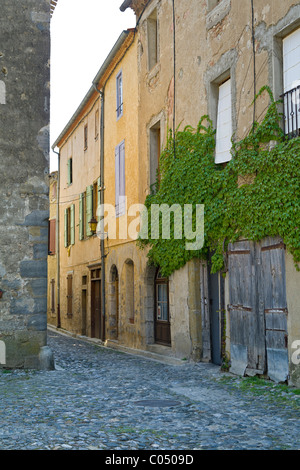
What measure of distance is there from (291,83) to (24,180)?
4.54m

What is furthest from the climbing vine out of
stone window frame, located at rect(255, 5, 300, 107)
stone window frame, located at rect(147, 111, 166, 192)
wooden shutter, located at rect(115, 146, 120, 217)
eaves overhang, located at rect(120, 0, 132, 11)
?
eaves overhang, located at rect(120, 0, 132, 11)

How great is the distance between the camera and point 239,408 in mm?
6441

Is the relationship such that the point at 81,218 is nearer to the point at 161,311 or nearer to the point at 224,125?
the point at 161,311

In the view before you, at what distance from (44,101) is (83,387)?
4.93 metres

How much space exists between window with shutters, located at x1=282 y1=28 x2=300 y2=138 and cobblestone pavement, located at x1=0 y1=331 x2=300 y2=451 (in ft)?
11.7

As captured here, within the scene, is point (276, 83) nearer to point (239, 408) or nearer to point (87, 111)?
point (239, 408)

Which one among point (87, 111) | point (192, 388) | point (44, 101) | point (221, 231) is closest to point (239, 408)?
point (192, 388)

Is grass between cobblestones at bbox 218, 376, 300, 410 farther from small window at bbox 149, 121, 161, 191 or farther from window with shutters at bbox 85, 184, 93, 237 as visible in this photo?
window with shutters at bbox 85, 184, 93, 237

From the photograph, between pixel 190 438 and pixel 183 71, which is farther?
pixel 183 71

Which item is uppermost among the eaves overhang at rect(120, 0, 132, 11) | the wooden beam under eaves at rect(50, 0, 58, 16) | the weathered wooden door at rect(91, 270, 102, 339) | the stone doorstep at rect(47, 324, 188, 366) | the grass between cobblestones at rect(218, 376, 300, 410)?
the eaves overhang at rect(120, 0, 132, 11)

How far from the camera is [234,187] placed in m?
9.26

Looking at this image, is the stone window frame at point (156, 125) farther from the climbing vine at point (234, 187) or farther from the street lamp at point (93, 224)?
the street lamp at point (93, 224)

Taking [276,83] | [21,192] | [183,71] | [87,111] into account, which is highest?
[87,111]

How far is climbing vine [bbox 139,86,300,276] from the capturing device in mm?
7809
